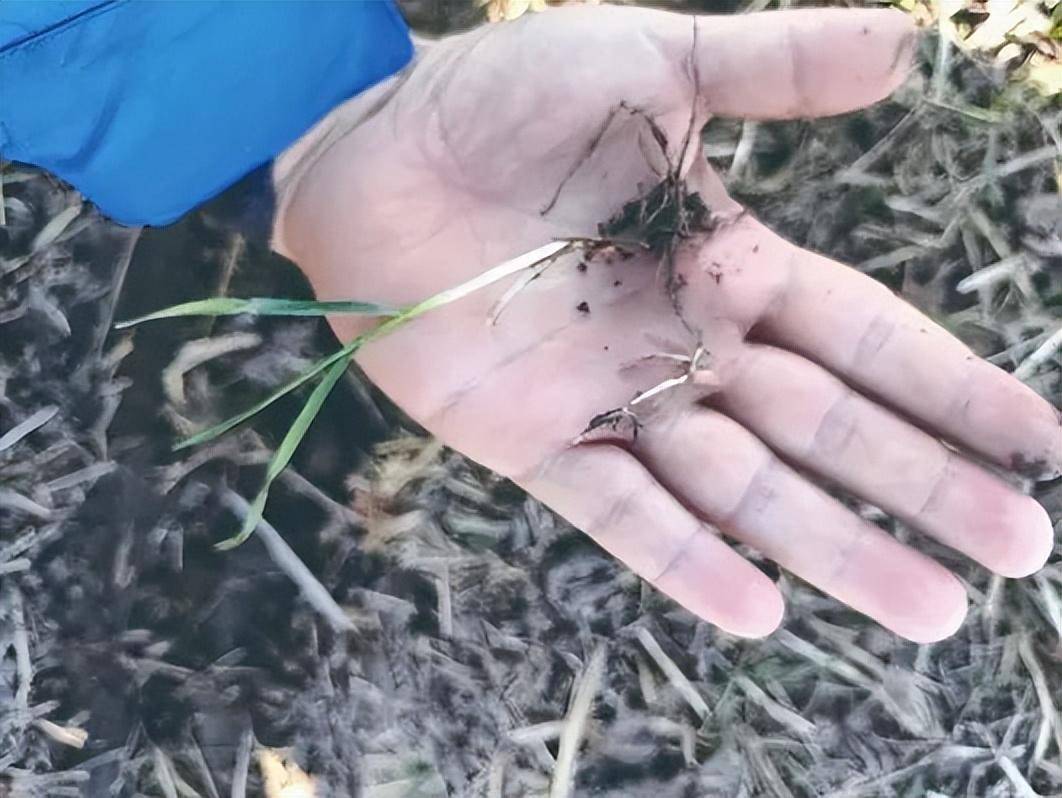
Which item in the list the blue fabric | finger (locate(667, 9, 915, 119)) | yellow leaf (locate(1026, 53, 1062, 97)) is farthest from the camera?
yellow leaf (locate(1026, 53, 1062, 97))

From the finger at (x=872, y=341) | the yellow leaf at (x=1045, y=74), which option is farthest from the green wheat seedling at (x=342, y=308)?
the yellow leaf at (x=1045, y=74)

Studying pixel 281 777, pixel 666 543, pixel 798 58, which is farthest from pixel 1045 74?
pixel 281 777

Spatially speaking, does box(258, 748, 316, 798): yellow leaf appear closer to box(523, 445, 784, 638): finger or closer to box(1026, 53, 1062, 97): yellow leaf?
box(523, 445, 784, 638): finger

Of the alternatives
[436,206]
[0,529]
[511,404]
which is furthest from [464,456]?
[0,529]

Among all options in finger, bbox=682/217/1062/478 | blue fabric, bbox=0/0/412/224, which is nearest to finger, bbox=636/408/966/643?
finger, bbox=682/217/1062/478

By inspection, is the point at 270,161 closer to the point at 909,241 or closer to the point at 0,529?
the point at 0,529

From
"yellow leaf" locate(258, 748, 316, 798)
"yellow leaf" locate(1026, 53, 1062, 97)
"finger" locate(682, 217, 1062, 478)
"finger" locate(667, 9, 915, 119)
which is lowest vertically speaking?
"yellow leaf" locate(258, 748, 316, 798)

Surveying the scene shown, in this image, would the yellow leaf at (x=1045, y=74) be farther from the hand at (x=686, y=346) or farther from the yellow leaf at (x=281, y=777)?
the yellow leaf at (x=281, y=777)
